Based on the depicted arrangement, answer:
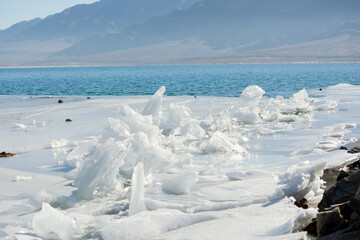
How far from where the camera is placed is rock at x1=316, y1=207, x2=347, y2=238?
395 centimetres

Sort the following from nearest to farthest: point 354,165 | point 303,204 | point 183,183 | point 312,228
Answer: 1. point 312,228
2. point 303,204
3. point 183,183
4. point 354,165

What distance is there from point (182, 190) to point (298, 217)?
163 centimetres

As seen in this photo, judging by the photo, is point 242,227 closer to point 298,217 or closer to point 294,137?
point 298,217

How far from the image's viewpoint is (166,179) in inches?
241

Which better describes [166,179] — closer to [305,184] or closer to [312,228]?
[305,184]

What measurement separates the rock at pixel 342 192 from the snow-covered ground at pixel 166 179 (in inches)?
9.1

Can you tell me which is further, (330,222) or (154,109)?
(154,109)

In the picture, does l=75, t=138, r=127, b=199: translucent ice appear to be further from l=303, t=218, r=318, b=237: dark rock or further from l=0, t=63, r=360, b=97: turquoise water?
l=0, t=63, r=360, b=97: turquoise water

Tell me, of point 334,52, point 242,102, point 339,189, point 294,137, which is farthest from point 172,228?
point 334,52

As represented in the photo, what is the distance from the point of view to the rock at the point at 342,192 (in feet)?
14.6

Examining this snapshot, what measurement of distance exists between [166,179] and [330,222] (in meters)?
2.53

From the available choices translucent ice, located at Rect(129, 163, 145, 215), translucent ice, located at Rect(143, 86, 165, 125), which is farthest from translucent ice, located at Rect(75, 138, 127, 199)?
translucent ice, located at Rect(143, 86, 165, 125)

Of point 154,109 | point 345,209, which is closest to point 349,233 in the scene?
point 345,209

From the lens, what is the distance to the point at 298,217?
4.61 m
